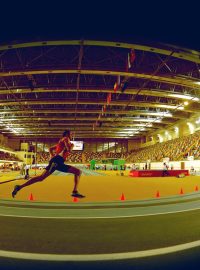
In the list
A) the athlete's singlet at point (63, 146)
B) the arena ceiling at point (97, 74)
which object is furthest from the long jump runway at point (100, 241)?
the arena ceiling at point (97, 74)

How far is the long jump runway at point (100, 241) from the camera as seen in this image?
3277 millimetres

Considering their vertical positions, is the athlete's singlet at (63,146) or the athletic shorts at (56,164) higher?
the athlete's singlet at (63,146)

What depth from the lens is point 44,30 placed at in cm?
818

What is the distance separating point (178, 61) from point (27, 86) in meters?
16.9

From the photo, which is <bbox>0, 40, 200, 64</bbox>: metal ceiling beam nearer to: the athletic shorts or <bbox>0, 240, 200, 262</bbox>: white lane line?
the athletic shorts

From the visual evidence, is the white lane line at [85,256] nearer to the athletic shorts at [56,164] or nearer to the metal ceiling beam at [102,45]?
the athletic shorts at [56,164]

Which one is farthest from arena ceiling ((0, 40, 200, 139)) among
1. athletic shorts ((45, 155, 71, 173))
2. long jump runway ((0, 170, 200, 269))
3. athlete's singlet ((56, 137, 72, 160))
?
long jump runway ((0, 170, 200, 269))

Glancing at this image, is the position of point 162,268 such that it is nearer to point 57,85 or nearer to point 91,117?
point 57,85

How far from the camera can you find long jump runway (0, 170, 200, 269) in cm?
328

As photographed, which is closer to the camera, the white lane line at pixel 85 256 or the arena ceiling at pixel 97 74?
the white lane line at pixel 85 256

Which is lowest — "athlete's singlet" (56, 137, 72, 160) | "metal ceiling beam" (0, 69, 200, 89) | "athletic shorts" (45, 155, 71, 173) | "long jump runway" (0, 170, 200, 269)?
"long jump runway" (0, 170, 200, 269)

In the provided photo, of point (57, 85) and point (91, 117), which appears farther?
point (91, 117)

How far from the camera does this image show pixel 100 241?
168 inches

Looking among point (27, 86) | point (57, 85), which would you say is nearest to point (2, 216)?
point (57, 85)
